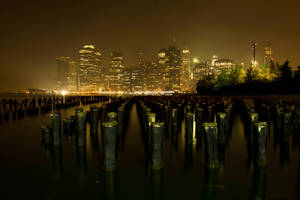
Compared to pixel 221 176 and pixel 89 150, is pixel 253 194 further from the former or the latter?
pixel 89 150

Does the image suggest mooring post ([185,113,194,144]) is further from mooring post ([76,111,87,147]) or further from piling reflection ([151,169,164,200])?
mooring post ([76,111,87,147])

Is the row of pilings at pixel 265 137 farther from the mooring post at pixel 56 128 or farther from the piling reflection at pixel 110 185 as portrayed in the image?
the mooring post at pixel 56 128

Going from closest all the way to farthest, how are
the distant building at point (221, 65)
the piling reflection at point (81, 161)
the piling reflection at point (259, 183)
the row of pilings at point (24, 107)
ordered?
1. the piling reflection at point (259, 183)
2. the piling reflection at point (81, 161)
3. the row of pilings at point (24, 107)
4. the distant building at point (221, 65)

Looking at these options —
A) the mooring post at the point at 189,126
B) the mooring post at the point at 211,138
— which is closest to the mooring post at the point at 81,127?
the mooring post at the point at 189,126

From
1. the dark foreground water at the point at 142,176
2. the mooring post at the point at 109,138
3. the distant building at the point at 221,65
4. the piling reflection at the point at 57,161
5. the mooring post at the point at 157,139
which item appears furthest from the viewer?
the distant building at the point at 221,65

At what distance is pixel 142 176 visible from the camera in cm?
573

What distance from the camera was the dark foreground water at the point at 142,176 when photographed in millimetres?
4906

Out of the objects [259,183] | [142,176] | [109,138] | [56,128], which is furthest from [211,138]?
[56,128]

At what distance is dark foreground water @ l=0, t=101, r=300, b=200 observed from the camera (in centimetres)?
491

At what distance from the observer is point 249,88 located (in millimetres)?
31500

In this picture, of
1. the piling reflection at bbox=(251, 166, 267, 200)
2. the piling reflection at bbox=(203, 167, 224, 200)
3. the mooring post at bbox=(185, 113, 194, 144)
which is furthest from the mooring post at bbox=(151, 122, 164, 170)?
the mooring post at bbox=(185, 113, 194, 144)

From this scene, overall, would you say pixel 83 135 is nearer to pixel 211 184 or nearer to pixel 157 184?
pixel 157 184

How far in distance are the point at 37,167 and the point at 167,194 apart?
150 inches

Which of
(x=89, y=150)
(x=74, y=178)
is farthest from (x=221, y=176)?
(x=89, y=150)
